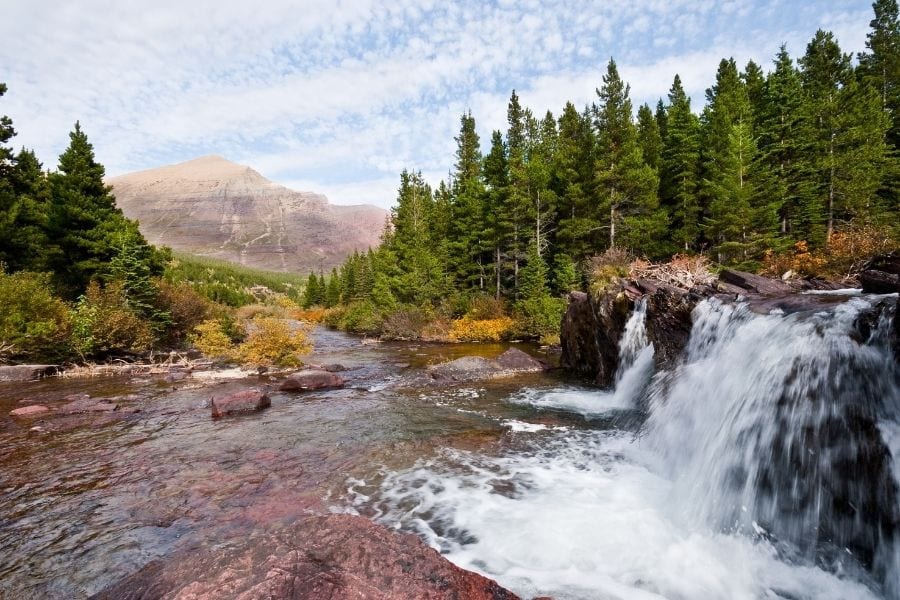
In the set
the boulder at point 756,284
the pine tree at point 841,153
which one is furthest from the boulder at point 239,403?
the pine tree at point 841,153

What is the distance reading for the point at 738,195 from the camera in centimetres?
2814

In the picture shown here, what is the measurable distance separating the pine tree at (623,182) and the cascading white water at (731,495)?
27.2 meters

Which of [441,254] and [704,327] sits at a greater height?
[441,254]

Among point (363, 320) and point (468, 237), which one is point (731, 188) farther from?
point (363, 320)

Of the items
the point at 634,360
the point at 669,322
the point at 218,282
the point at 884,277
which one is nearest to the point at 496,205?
the point at 634,360

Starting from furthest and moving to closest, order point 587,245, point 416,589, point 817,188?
point 587,245
point 817,188
point 416,589

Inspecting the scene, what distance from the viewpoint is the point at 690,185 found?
34.4 meters

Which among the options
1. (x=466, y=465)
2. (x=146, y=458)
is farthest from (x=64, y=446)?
(x=466, y=465)

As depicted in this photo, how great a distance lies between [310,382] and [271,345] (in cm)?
542

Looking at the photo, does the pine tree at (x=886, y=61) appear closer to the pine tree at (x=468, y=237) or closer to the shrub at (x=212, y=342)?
the pine tree at (x=468, y=237)

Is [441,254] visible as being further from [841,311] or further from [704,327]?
[841,311]

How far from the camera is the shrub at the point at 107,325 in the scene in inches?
795

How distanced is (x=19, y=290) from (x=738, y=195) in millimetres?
39727

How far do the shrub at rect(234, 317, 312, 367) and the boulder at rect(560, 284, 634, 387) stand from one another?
506 inches
